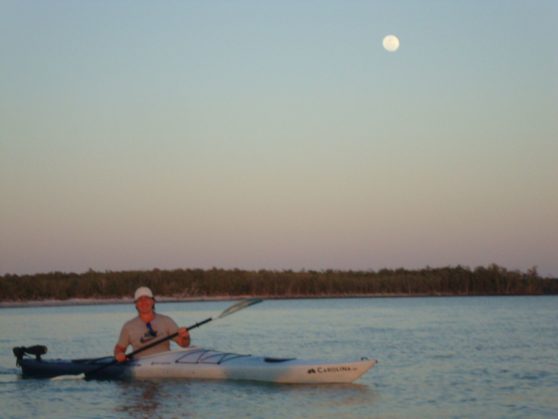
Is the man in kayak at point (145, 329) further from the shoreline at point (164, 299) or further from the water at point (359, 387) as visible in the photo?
the shoreline at point (164, 299)

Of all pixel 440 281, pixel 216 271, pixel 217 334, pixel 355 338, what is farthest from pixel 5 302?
pixel 355 338

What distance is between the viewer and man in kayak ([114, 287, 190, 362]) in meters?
15.9

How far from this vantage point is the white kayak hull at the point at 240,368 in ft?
54.0

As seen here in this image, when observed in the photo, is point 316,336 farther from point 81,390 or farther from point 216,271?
point 216,271

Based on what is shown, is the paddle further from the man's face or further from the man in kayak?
the man's face

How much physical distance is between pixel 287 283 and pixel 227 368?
2345 inches

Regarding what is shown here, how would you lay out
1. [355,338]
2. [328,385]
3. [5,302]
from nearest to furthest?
[328,385] < [355,338] < [5,302]

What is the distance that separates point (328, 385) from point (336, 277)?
62.7 metres

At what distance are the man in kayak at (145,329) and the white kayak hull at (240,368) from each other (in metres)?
0.48

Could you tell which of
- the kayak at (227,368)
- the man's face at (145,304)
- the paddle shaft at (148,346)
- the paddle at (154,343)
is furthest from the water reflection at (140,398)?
the man's face at (145,304)

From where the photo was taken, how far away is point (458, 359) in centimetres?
2211

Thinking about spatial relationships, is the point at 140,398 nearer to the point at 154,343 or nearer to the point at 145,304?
the point at 154,343

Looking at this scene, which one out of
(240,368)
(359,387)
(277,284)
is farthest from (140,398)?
(277,284)

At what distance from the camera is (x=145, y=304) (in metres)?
15.9
